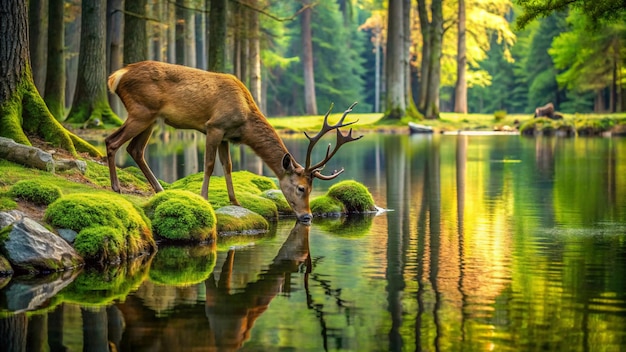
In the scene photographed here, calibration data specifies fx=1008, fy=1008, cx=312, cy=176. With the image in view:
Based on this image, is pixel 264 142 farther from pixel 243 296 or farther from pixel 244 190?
pixel 243 296

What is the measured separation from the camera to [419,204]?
16.1 meters

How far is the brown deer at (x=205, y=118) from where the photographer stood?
13086 millimetres

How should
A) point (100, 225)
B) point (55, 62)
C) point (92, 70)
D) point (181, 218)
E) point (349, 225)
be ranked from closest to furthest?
point (100, 225) < point (181, 218) < point (349, 225) < point (92, 70) < point (55, 62)

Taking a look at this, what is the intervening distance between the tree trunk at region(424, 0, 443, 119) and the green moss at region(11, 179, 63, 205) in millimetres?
41435

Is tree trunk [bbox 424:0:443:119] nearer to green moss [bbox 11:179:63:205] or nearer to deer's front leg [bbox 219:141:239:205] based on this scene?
deer's front leg [bbox 219:141:239:205]

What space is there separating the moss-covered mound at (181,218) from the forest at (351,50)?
7.95 m

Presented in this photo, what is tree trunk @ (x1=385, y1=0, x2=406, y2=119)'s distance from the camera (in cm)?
4647

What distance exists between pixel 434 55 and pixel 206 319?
44.9 m

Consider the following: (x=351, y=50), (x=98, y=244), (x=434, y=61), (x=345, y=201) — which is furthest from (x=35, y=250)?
(x=351, y=50)

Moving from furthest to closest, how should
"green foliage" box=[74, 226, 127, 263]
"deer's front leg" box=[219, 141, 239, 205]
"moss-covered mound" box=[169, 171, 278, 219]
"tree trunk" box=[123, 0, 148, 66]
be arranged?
"tree trunk" box=[123, 0, 148, 66] → "moss-covered mound" box=[169, 171, 278, 219] → "deer's front leg" box=[219, 141, 239, 205] → "green foliage" box=[74, 226, 127, 263]

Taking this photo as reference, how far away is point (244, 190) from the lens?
14961mm

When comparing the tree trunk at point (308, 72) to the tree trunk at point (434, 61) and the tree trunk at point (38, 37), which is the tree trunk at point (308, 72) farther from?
the tree trunk at point (38, 37)

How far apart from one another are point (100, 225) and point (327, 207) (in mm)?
5206

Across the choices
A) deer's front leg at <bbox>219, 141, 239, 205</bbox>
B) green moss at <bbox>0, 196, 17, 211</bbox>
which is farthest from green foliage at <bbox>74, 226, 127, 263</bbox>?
deer's front leg at <bbox>219, 141, 239, 205</bbox>
